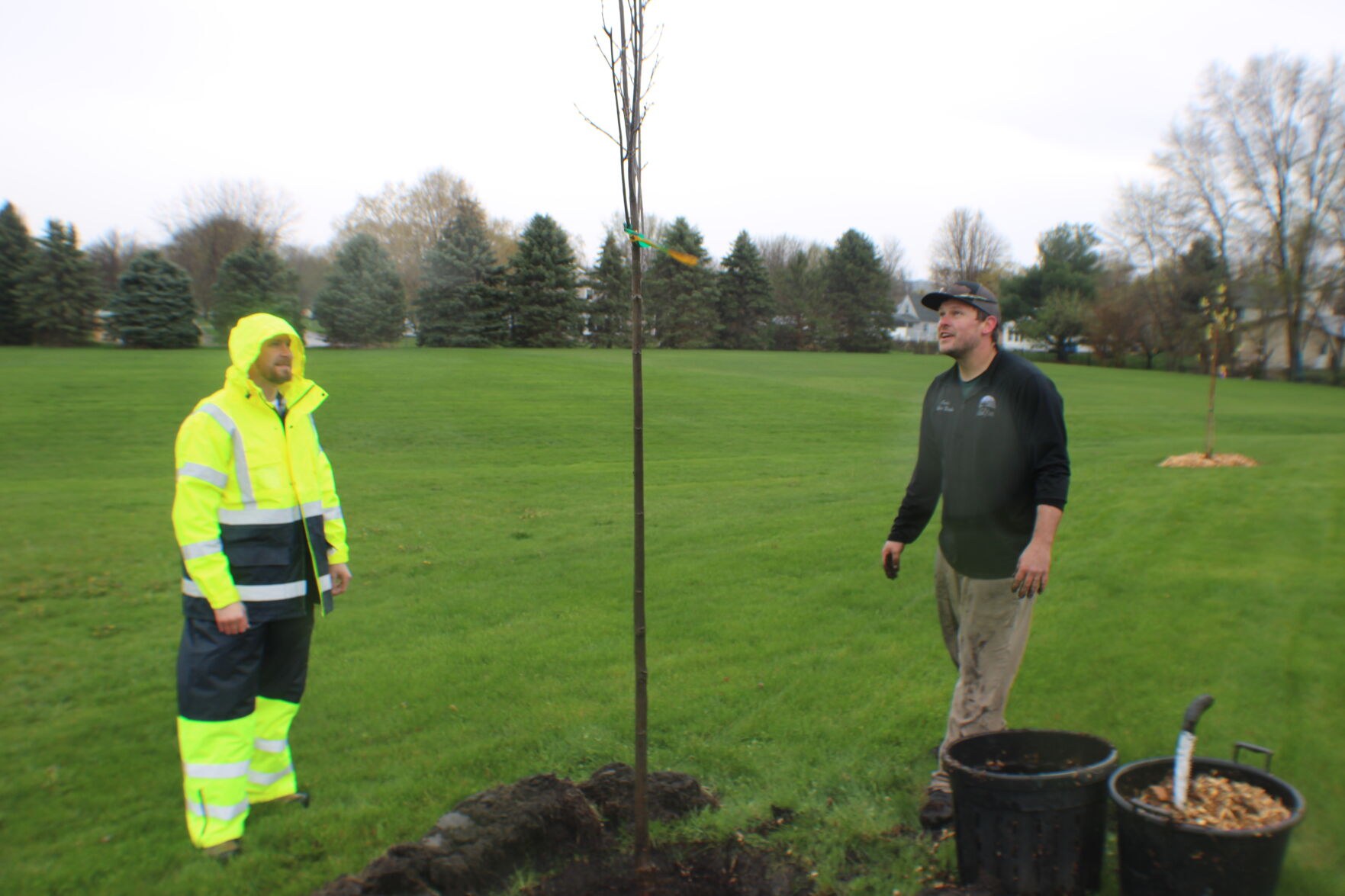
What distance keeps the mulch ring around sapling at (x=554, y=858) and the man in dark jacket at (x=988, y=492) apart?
0.84m

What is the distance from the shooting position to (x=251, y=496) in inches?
126

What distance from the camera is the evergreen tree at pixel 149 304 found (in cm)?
3412

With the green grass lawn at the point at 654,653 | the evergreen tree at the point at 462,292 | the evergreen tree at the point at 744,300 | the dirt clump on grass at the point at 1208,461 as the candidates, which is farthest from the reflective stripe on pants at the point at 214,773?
the evergreen tree at the point at 744,300

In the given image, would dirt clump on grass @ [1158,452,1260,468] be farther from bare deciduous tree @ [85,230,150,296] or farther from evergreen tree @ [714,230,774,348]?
bare deciduous tree @ [85,230,150,296]

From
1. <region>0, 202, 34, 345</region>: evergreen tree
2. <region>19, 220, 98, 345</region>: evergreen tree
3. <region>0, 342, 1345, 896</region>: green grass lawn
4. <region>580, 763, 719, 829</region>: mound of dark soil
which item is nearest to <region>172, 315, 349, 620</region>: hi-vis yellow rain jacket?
<region>0, 342, 1345, 896</region>: green grass lawn

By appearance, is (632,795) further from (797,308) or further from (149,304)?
(797,308)

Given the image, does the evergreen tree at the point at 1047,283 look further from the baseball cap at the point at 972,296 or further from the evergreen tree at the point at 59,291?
the baseball cap at the point at 972,296

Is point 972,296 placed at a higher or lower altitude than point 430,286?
lower

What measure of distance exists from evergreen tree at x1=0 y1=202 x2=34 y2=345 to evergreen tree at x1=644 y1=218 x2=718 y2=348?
28996 millimetres

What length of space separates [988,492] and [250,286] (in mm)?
39460

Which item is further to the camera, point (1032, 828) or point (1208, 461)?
point (1208, 461)

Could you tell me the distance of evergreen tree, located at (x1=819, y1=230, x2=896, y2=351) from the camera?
56219 millimetres

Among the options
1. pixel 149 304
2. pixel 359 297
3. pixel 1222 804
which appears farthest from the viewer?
pixel 359 297

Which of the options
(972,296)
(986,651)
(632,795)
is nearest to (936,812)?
(986,651)
